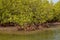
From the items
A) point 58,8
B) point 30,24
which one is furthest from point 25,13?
point 58,8

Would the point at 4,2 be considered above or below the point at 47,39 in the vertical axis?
above

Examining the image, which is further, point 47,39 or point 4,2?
point 4,2

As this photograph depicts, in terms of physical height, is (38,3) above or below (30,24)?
above

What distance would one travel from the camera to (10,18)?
3600 cm

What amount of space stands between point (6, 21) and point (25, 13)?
427 centimetres

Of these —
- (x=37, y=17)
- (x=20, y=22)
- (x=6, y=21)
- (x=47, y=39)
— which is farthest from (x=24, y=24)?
(x=47, y=39)

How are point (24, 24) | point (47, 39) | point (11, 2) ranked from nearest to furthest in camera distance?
point (47, 39), point (24, 24), point (11, 2)

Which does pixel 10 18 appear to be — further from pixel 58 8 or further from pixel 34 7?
pixel 58 8

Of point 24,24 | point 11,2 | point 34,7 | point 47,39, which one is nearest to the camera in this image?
point 47,39

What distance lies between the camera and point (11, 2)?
38219mm

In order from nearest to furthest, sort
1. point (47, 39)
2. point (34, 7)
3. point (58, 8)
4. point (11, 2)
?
point (47, 39)
point (11, 2)
point (34, 7)
point (58, 8)

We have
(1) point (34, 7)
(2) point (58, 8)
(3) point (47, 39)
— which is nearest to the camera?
(3) point (47, 39)

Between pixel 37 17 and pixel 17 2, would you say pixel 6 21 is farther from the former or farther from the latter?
pixel 37 17

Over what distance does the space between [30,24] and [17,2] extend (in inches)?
196
